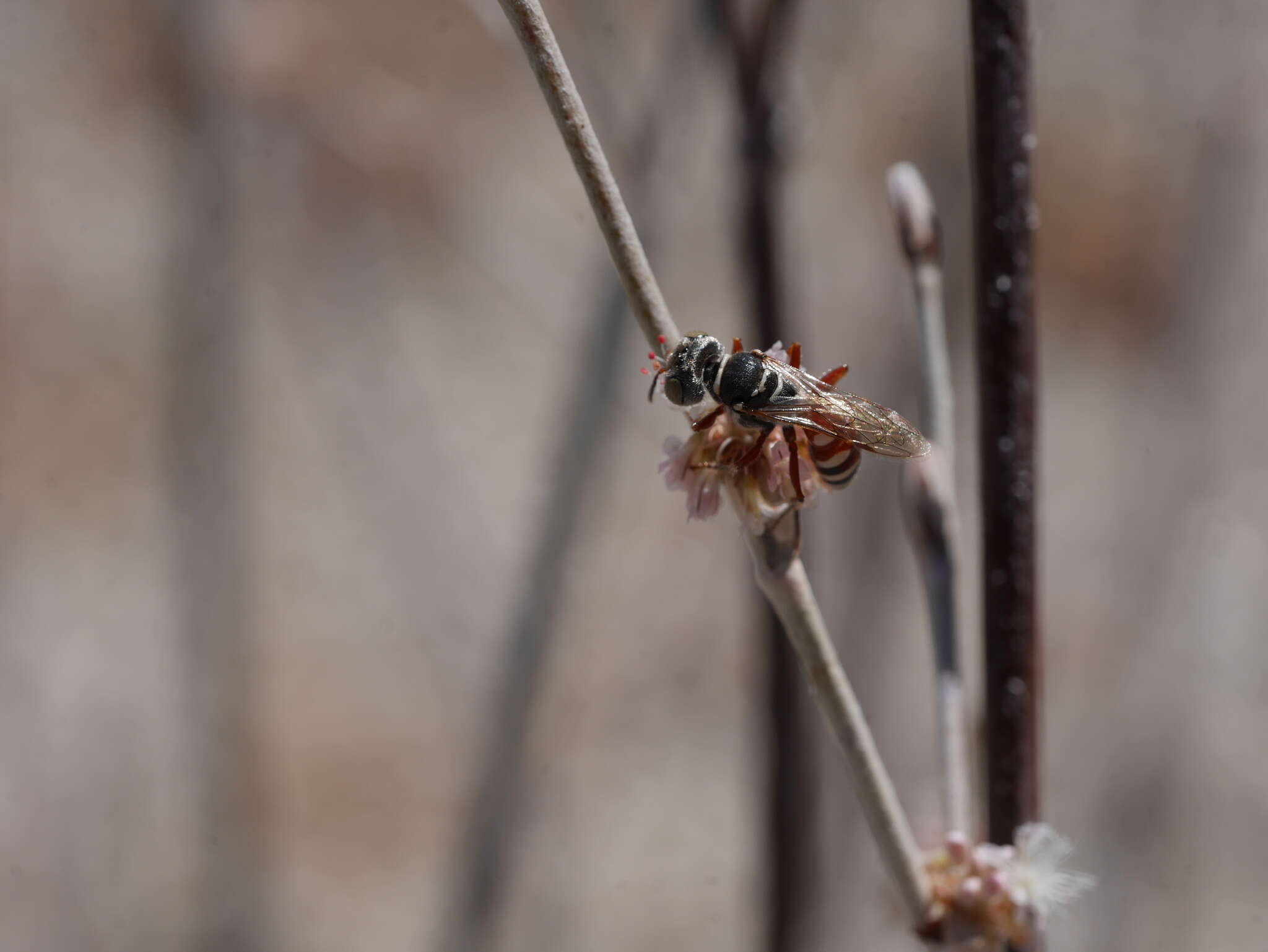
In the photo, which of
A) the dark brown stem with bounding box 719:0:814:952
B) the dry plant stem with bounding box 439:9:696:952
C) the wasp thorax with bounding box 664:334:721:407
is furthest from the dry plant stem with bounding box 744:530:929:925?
the dry plant stem with bounding box 439:9:696:952

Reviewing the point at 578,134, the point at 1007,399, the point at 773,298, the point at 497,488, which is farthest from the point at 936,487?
the point at 497,488

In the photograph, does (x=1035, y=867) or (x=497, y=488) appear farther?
(x=497, y=488)

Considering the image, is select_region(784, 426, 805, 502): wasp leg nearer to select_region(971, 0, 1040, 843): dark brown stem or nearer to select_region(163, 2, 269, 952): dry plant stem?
select_region(971, 0, 1040, 843): dark brown stem

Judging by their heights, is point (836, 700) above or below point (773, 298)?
below

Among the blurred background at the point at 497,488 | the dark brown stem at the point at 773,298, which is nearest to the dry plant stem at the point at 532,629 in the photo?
the blurred background at the point at 497,488

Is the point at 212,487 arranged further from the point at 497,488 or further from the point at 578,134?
the point at 578,134

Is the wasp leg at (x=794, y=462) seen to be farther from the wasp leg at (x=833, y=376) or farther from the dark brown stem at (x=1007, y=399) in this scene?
the dark brown stem at (x=1007, y=399)

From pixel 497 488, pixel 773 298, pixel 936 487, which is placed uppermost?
pixel 497 488
